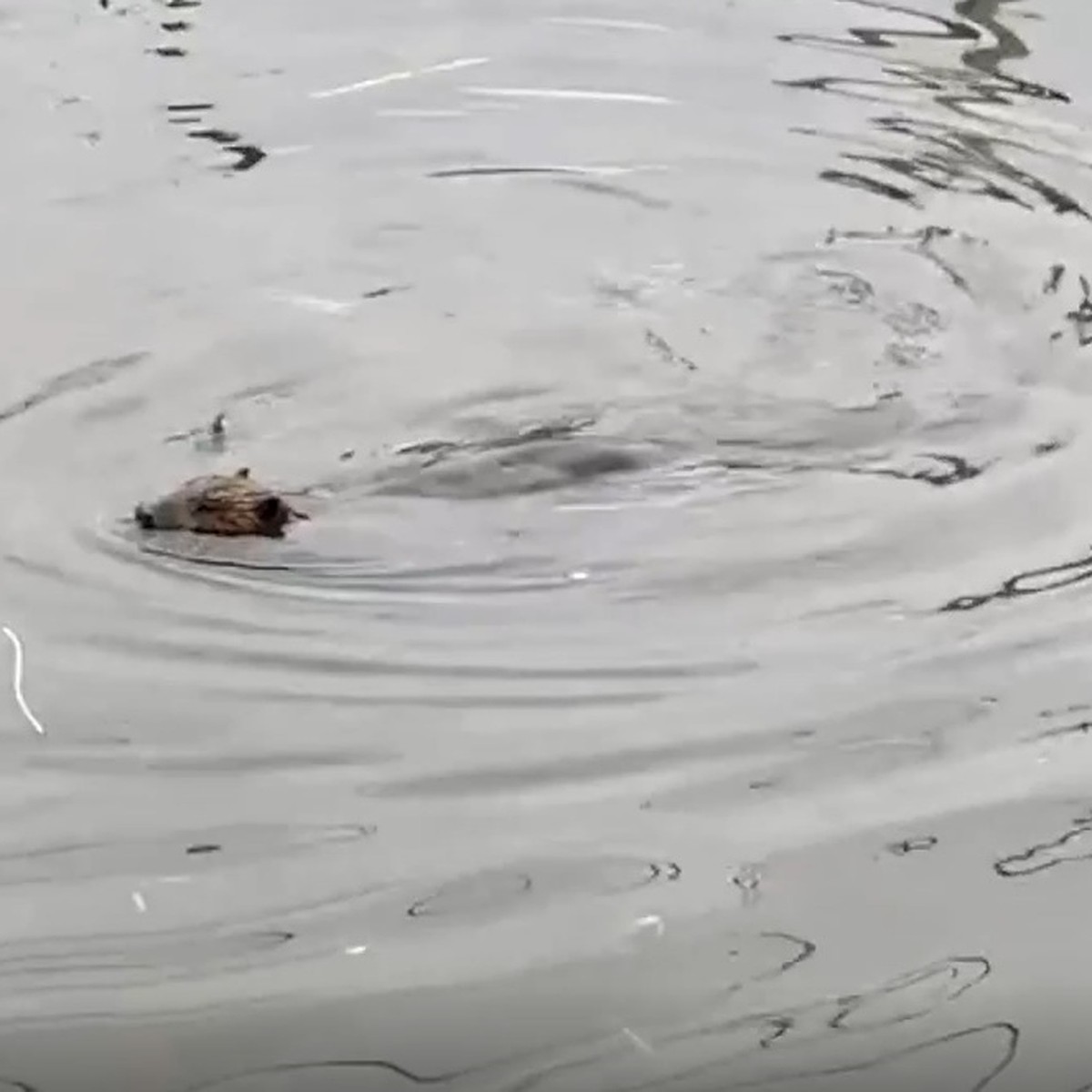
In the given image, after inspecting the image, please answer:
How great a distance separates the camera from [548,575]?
5.02 ft

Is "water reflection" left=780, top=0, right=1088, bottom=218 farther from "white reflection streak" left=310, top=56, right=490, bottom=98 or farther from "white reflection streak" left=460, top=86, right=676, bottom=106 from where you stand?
"white reflection streak" left=310, top=56, right=490, bottom=98

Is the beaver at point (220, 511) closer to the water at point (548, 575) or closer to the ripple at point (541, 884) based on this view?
the water at point (548, 575)

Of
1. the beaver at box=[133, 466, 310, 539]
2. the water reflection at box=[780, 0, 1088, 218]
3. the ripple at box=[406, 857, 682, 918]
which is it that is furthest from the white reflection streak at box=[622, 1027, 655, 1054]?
the water reflection at box=[780, 0, 1088, 218]

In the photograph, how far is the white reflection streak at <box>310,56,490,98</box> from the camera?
2.73 m

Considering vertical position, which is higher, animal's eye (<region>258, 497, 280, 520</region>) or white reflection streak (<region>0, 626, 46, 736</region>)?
Result: animal's eye (<region>258, 497, 280, 520</region>)

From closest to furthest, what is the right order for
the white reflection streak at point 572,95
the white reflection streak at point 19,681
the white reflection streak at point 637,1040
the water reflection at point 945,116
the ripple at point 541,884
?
the white reflection streak at point 637,1040 → the ripple at point 541,884 → the white reflection streak at point 19,681 → the water reflection at point 945,116 → the white reflection streak at point 572,95

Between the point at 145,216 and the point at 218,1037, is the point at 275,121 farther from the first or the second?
the point at 218,1037

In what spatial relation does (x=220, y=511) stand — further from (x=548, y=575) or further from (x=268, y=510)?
(x=548, y=575)

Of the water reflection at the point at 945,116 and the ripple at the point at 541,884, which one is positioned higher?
the water reflection at the point at 945,116

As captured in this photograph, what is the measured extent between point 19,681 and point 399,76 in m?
1.66

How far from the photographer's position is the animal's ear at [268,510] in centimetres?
159

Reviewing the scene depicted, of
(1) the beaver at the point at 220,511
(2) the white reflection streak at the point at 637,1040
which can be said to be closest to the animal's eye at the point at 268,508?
(1) the beaver at the point at 220,511

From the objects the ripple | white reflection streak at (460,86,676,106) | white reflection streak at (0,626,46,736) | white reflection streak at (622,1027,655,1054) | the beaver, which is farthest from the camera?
white reflection streak at (460,86,676,106)

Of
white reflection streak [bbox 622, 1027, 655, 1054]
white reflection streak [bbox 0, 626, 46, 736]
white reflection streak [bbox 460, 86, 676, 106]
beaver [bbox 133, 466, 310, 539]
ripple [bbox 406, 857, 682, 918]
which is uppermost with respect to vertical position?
white reflection streak [bbox 460, 86, 676, 106]
